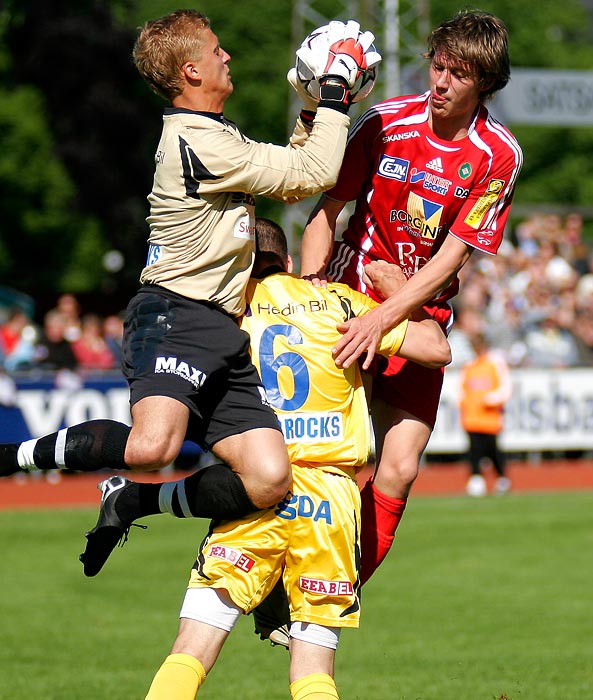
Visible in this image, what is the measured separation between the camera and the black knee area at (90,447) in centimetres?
554

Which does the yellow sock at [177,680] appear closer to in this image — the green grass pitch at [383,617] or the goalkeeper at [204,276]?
the goalkeeper at [204,276]

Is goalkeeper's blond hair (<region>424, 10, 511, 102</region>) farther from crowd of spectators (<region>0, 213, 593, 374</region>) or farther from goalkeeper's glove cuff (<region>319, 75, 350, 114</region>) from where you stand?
crowd of spectators (<region>0, 213, 593, 374</region>)

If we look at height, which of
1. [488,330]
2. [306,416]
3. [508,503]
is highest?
[306,416]

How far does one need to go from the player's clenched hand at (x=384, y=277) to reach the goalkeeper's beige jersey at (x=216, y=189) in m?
0.63

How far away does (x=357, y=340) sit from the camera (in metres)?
5.42

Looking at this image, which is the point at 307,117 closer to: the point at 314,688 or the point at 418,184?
the point at 418,184

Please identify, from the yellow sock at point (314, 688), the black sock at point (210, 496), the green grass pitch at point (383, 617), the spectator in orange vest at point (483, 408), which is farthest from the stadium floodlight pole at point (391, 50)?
the yellow sock at point (314, 688)

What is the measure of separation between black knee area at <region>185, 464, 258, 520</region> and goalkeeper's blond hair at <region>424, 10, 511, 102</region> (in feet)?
6.69

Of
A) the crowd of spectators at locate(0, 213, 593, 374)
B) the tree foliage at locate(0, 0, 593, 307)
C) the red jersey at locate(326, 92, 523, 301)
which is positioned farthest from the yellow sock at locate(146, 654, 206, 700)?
the tree foliage at locate(0, 0, 593, 307)

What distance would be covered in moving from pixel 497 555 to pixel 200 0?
3991cm

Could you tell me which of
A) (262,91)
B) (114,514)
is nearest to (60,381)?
(114,514)

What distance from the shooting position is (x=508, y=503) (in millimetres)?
16844

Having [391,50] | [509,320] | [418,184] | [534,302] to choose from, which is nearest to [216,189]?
[418,184]

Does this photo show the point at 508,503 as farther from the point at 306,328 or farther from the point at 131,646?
the point at 306,328
